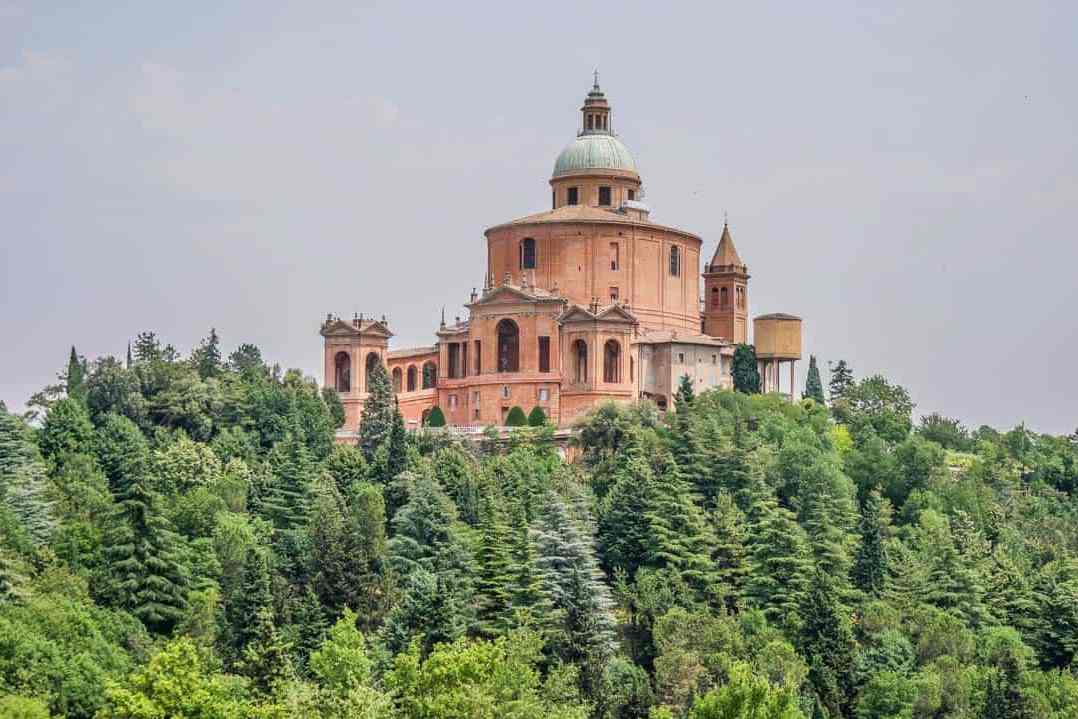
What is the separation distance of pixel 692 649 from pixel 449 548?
828 cm

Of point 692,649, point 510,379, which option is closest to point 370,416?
point 510,379

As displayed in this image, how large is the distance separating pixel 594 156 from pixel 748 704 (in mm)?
45354

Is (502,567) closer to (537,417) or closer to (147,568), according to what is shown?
(147,568)

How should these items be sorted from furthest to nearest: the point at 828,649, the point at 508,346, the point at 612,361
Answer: the point at 508,346 → the point at 612,361 → the point at 828,649

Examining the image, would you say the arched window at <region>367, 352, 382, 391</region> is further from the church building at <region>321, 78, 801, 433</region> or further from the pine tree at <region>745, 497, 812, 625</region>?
the pine tree at <region>745, 497, 812, 625</region>

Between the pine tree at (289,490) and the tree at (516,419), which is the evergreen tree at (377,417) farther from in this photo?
the tree at (516,419)

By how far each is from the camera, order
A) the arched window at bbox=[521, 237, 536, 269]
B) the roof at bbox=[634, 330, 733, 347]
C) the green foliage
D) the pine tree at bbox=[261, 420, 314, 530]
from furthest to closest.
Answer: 1. the arched window at bbox=[521, 237, 536, 269]
2. the roof at bbox=[634, 330, 733, 347]
3. the green foliage
4. the pine tree at bbox=[261, 420, 314, 530]

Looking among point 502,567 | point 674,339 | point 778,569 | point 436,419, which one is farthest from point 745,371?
point 502,567

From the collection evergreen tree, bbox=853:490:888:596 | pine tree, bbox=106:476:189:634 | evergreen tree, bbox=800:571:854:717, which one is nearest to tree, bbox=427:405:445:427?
evergreen tree, bbox=853:490:888:596

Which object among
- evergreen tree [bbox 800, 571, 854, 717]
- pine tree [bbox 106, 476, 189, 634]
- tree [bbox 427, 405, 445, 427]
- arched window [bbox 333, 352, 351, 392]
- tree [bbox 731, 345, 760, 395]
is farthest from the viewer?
tree [bbox 731, 345, 760, 395]

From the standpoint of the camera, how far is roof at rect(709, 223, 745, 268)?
103188mm

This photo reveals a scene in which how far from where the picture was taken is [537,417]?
91.2 m

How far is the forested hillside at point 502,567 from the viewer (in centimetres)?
6088

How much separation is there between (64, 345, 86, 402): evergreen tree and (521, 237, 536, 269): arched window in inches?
703
